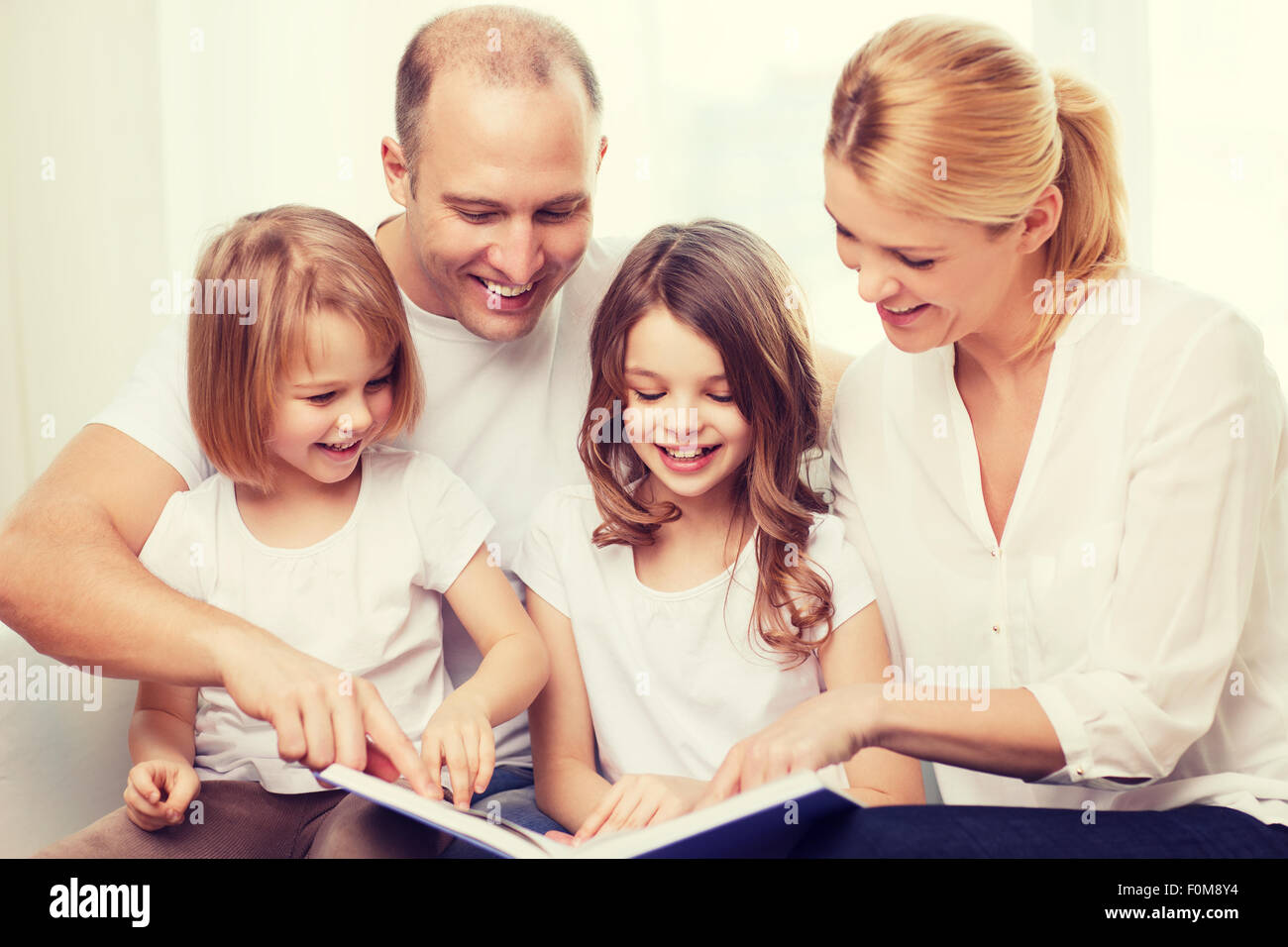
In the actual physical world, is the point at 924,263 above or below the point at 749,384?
above

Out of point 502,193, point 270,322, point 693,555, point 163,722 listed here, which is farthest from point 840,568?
A: point 163,722

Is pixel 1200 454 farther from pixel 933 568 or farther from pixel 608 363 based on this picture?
pixel 608 363

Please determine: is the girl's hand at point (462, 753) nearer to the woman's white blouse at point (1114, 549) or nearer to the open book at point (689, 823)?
the open book at point (689, 823)

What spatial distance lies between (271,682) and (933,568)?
2.81ft

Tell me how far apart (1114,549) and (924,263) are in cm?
42

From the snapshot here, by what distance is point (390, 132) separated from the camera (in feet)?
8.32

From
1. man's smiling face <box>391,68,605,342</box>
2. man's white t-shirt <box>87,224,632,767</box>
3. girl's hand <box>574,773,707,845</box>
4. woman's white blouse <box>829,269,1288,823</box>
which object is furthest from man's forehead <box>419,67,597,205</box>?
girl's hand <box>574,773,707,845</box>

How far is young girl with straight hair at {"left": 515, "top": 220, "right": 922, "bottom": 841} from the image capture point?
149cm

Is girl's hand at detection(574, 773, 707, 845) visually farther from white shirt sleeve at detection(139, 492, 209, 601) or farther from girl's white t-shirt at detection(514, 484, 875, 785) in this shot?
white shirt sleeve at detection(139, 492, 209, 601)

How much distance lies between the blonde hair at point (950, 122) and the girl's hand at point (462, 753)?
A: 0.76 m

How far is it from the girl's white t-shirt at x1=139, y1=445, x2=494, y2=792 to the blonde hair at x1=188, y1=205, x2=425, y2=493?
3.8 inches

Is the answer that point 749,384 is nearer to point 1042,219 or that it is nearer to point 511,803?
point 1042,219
